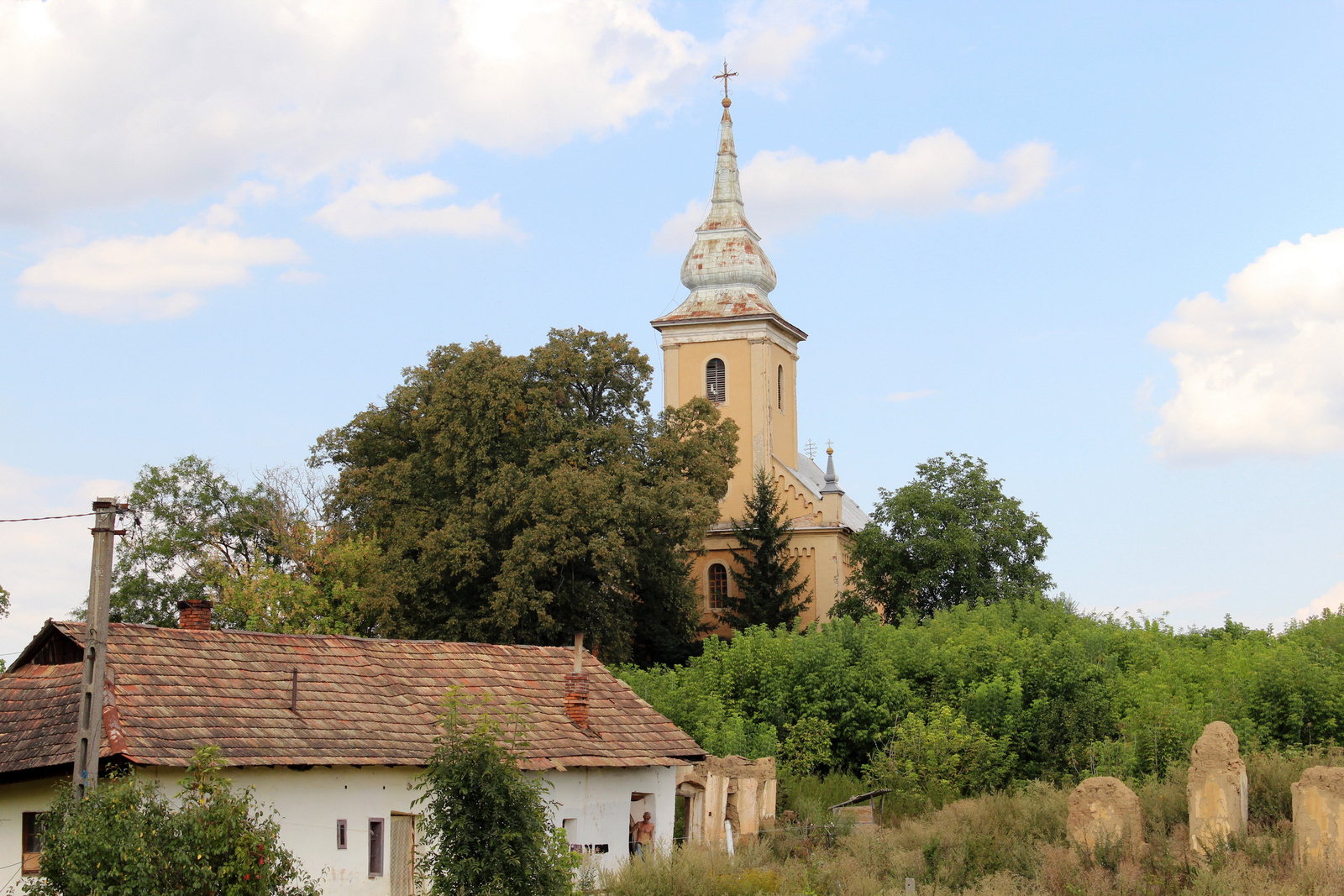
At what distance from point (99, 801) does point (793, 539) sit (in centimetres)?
3875

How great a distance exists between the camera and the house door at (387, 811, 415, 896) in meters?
21.0

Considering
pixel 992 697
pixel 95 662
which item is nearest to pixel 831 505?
pixel 992 697

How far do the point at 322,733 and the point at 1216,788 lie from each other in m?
12.1

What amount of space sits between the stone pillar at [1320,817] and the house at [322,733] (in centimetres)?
963

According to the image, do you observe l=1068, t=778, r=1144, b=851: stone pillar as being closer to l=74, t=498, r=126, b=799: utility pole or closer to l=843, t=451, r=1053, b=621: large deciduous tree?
l=74, t=498, r=126, b=799: utility pole

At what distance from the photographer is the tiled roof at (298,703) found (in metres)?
19.1

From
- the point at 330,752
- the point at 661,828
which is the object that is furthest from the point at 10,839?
the point at 661,828

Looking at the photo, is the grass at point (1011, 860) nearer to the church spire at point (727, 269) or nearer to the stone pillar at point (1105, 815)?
the stone pillar at point (1105, 815)

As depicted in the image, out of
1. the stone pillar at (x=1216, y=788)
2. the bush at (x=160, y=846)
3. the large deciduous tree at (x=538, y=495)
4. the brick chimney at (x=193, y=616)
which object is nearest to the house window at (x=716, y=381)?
the large deciduous tree at (x=538, y=495)

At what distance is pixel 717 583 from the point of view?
5231 centimetres

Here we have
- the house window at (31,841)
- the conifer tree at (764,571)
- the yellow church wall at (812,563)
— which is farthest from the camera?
the yellow church wall at (812,563)

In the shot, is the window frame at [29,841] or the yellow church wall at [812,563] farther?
the yellow church wall at [812,563]

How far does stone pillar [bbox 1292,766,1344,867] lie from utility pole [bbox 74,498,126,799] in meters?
14.1

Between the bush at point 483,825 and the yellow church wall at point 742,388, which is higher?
the yellow church wall at point 742,388
